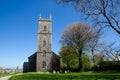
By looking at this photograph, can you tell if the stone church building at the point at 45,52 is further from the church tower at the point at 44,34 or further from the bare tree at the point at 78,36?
the bare tree at the point at 78,36

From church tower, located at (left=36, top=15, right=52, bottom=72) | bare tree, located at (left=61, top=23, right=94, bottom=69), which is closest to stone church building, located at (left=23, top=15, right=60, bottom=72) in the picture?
church tower, located at (left=36, top=15, right=52, bottom=72)

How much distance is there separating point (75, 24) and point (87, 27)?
10.6 ft

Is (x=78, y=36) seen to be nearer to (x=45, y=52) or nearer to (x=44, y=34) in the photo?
A: (x=44, y=34)

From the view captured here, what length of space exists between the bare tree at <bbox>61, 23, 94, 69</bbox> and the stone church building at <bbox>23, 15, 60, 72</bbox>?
4953 millimetres

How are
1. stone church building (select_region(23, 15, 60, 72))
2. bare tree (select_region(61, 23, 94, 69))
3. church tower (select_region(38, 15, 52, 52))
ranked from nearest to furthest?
bare tree (select_region(61, 23, 94, 69)) → stone church building (select_region(23, 15, 60, 72)) → church tower (select_region(38, 15, 52, 52))

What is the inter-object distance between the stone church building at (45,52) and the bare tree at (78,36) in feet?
16.2

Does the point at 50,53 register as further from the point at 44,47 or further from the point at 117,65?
the point at 117,65

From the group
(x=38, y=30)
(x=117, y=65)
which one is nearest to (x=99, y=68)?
(x=117, y=65)

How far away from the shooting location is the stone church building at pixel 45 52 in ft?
194

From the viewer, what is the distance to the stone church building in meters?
59.1

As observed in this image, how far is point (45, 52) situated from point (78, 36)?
32.8ft

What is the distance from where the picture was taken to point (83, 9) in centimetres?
2342

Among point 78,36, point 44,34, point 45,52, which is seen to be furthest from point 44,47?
point 78,36

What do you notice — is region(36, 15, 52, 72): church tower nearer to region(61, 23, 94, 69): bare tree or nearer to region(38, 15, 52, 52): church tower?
region(38, 15, 52, 52): church tower
